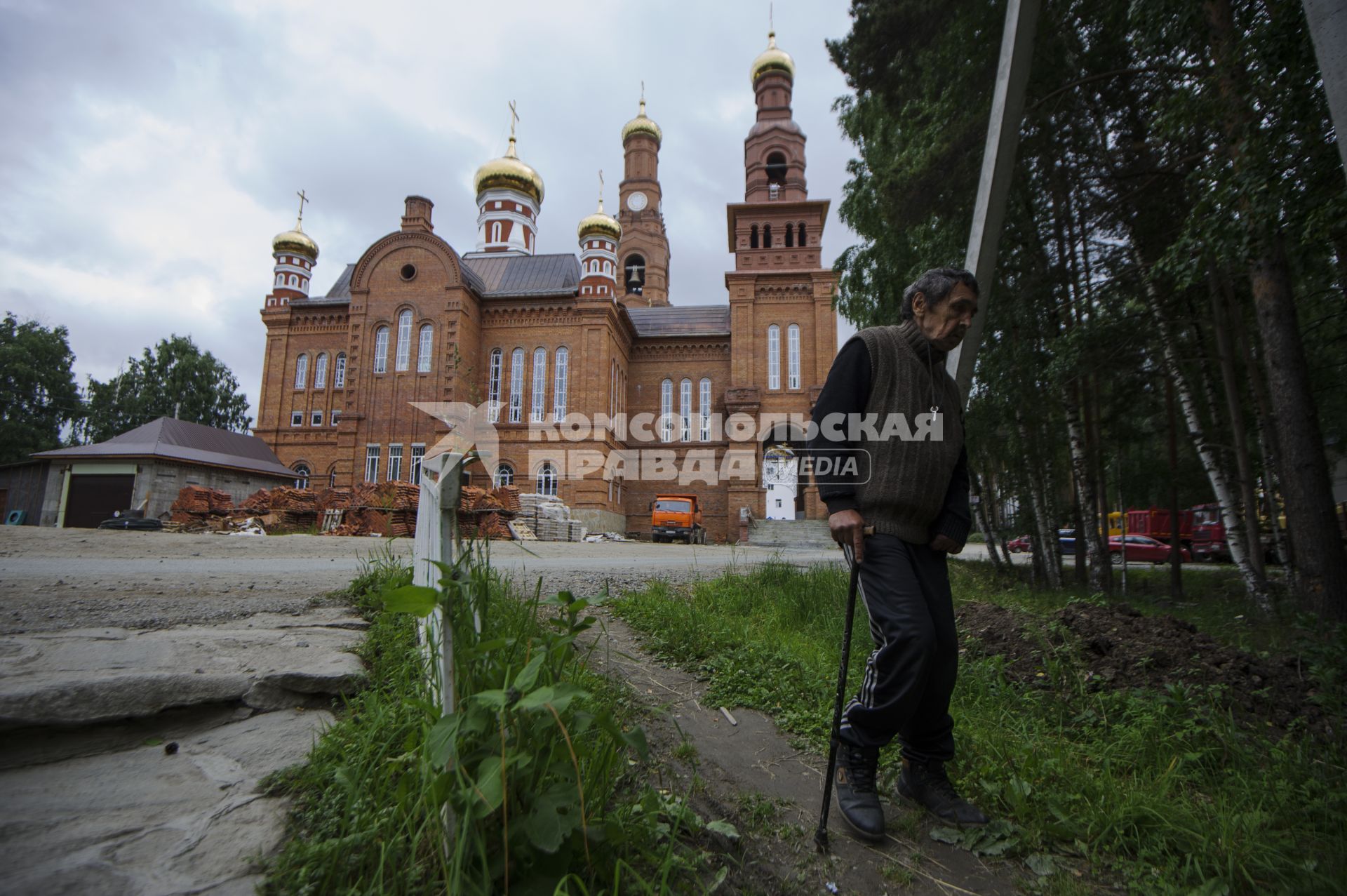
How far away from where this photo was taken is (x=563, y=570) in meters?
7.54

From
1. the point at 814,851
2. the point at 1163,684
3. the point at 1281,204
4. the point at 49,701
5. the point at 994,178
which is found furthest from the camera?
the point at 994,178

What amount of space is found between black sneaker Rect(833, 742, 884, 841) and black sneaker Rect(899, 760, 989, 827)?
0.65 feet

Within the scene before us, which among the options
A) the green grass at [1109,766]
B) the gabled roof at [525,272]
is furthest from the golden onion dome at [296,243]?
the green grass at [1109,766]

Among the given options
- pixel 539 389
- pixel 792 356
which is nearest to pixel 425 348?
pixel 539 389

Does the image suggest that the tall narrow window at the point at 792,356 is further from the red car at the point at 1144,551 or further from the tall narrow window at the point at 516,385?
the red car at the point at 1144,551

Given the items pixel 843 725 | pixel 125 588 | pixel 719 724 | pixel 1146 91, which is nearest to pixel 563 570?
pixel 125 588

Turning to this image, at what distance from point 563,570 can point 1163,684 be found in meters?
5.66

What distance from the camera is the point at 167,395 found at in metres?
44.6

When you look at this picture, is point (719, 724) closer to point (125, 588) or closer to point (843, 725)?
point (843, 725)

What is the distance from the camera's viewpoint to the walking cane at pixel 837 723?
2.07m

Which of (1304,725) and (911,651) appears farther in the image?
(1304,725)

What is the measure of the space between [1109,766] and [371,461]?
31686 millimetres

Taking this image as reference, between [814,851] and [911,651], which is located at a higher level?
[911,651]

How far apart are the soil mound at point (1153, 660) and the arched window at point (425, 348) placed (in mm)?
29585
